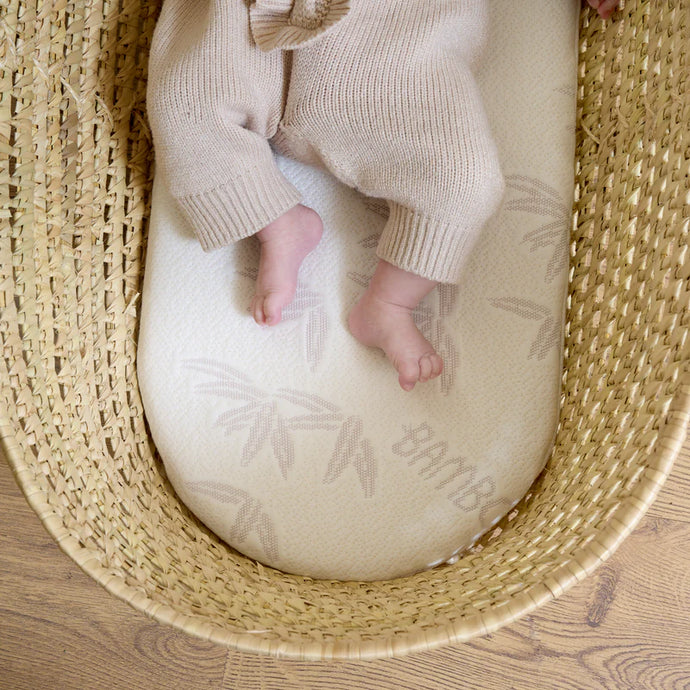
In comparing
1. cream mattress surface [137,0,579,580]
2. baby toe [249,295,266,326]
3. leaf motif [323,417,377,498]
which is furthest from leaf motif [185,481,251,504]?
baby toe [249,295,266,326]

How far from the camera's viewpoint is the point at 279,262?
0.87 meters

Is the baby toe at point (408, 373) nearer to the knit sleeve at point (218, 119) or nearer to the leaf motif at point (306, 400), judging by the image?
the leaf motif at point (306, 400)

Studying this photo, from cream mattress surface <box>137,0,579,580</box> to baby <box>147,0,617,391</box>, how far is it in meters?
0.06

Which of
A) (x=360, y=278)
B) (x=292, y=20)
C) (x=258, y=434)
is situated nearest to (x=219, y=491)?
(x=258, y=434)

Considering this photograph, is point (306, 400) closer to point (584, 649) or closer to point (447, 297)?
point (447, 297)

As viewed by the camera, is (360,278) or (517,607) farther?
(360,278)

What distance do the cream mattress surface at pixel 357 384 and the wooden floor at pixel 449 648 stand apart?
307mm

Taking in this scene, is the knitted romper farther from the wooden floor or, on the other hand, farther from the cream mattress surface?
the wooden floor

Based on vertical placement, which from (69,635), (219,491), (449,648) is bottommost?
(69,635)

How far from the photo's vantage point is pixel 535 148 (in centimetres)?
93

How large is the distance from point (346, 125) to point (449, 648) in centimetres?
76

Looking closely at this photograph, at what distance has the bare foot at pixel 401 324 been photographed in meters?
0.83

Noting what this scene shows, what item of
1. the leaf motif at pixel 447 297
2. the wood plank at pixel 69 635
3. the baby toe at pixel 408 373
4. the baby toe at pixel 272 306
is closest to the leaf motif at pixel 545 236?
the leaf motif at pixel 447 297

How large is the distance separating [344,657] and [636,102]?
0.74m
